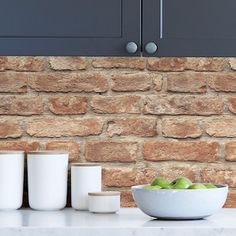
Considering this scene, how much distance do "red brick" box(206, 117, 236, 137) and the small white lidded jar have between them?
492 mm

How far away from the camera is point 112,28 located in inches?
88.4

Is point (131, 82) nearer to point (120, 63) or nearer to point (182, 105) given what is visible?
point (120, 63)

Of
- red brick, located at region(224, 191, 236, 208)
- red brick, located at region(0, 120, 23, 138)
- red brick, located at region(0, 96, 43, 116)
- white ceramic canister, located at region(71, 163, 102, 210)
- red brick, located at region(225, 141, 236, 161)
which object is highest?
red brick, located at region(0, 96, 43, 116)

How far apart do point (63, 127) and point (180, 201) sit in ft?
2.17

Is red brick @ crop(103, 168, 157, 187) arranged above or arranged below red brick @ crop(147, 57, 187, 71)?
below

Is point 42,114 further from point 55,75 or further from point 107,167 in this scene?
point 107,167

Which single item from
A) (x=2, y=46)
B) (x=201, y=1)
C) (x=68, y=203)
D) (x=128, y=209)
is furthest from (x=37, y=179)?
(x=201, y=1)

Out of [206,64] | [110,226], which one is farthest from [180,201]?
[206,64]

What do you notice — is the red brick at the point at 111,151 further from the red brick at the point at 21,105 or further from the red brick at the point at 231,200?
the red brick at the point at 231,200

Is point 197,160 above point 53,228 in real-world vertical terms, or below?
above

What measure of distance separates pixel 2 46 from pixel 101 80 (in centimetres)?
51

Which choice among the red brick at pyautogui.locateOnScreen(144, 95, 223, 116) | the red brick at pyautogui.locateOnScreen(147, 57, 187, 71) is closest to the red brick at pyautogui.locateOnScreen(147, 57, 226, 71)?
the red brick at pyautogui.locateOnScreen(147, 57, 187, 71)

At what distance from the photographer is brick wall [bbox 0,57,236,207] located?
262cm

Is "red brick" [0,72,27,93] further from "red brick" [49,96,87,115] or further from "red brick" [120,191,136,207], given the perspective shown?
"red brick" [120,191,136,207]
